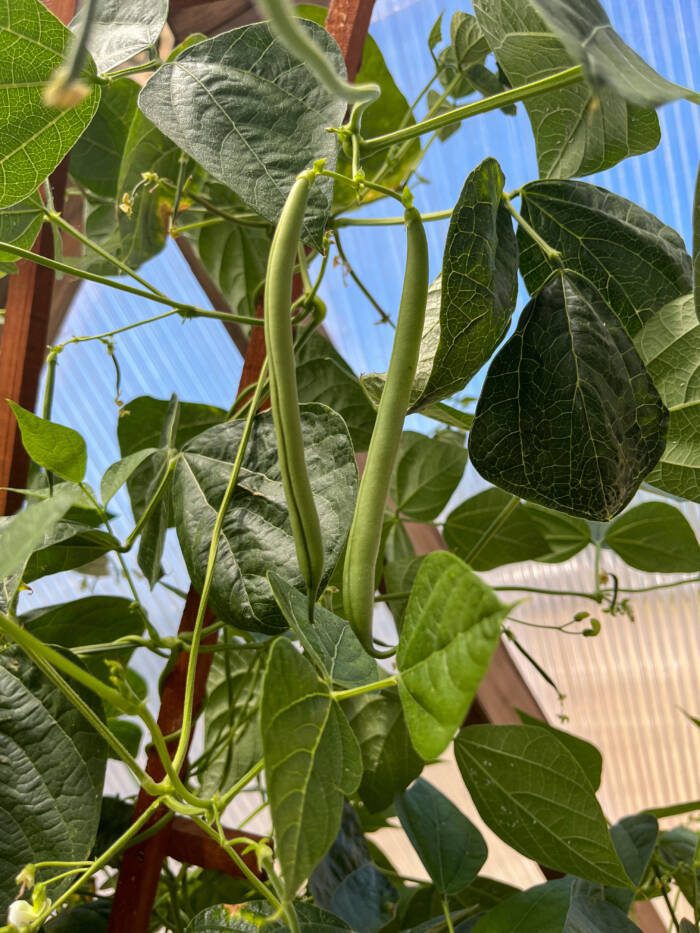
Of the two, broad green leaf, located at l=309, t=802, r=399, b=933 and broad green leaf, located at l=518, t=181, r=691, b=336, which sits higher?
broad green leaf, located at l=518, t=181, r=691, b=336

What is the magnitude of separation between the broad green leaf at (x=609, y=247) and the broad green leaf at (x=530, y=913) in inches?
11.7

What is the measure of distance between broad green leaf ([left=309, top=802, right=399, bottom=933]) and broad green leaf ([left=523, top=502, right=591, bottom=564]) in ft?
0.81

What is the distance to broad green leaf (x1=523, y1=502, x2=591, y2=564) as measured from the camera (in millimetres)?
651

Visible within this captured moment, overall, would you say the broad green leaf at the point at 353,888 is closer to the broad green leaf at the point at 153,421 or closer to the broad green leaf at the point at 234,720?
the broad green leaf at the point at 234,720

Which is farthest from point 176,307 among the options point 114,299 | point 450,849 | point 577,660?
point 577,660

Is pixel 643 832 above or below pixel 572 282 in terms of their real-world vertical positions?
below

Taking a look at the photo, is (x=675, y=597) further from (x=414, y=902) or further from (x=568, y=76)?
(x=568, y=76)

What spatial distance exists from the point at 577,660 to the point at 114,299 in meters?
0.76

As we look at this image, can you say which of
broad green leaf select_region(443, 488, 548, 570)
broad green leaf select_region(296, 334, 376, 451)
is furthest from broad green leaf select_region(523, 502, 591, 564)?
broad green leaf select_region(296, 334, 376, 451)

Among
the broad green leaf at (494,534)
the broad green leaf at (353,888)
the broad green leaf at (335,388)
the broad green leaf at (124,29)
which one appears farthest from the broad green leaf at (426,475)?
the broad green leaf at (124,29)

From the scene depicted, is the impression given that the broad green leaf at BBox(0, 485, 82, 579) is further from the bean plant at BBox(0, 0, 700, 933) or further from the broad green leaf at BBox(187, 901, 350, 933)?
the broad green leaf at BBox(187, 901, 350, 933)

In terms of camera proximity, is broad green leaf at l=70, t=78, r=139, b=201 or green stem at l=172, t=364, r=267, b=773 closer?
green stem at l=172, t=364, r=267, b=773

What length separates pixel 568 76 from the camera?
0.33 meters

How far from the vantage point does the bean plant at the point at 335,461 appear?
0.86 ft
